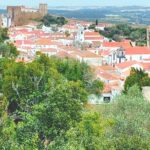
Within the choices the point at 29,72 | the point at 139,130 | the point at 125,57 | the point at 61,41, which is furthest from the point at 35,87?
the point at 61,41

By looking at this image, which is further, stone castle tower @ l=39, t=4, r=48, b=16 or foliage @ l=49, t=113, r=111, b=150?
stone castle tower @ l=39, t=4, r=48, b=16

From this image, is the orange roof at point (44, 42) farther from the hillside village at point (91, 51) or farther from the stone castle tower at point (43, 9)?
the stone castle tower at point (43, 9)

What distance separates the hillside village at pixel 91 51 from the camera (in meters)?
43.2

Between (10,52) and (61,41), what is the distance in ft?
66.5

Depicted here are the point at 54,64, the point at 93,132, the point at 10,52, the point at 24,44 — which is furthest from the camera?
the point at 24,44

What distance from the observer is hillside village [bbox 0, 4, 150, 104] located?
1699 inches

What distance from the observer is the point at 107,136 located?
50.7 feet

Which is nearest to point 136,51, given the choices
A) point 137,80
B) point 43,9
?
point 137,80

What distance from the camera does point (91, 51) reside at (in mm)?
61312

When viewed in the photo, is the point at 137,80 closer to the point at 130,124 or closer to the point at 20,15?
the point at 130,124

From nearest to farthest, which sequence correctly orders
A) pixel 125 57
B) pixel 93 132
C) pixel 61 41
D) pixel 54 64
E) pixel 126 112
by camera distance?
pixel 93 132, pixel 126 112, pixel 54 64, pixel 125 57, pixel 61 41

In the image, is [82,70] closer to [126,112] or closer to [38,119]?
[126,112]

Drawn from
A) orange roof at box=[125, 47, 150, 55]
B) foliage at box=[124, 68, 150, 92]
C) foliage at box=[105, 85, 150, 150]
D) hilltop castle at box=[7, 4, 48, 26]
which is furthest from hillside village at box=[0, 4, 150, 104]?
foliage at box=[105, 85, 150, 150]

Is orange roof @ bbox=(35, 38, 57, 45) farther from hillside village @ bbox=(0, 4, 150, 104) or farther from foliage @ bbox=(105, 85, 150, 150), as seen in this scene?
foliage @ bbox=(105, 85, 150, 150)
